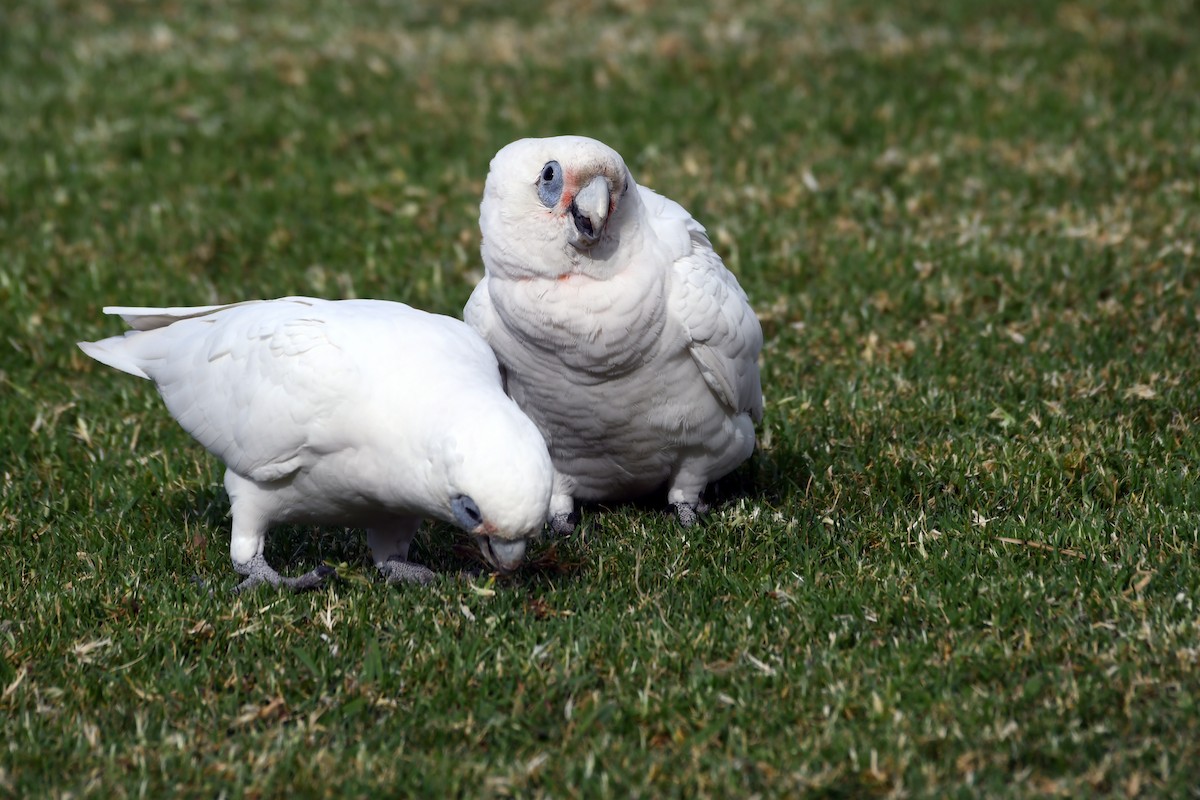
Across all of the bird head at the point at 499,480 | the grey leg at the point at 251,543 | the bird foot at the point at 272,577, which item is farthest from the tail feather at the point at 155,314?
the bird head at the point at 499,480

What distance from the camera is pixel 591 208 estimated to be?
416 centimetres

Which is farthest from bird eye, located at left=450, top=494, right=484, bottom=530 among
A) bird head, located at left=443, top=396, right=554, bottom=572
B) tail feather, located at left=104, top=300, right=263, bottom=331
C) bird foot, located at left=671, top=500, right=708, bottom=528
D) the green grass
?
tail feather, located at left=104, top=300, right=263, bottom=331

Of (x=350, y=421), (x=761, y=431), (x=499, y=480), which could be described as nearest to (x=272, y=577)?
(x=350, y=421)

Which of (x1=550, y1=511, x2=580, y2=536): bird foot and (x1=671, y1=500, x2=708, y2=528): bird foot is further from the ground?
(x1=671, y1=500, x2=708, y2=528): bird foot

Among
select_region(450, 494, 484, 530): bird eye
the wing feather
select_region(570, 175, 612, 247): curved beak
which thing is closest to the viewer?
select_region(450, 494, 484, 530): bird eye

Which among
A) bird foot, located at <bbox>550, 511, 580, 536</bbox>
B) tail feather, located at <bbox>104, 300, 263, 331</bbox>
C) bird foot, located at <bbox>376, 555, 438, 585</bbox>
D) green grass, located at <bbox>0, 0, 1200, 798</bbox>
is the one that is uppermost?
tail feather, located at <bbox>104, 300, 263, 331</bbox>

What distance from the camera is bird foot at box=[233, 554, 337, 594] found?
443 cm

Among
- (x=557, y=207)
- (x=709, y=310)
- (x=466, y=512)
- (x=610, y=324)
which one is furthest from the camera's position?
(x=709, y=310)

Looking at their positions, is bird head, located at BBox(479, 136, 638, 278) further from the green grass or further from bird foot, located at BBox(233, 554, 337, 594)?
bird foot, located at BBox(233, 554, 337, 594)

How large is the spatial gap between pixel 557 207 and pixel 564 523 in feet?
4.14

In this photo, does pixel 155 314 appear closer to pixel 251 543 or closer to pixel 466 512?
pixel 251 543

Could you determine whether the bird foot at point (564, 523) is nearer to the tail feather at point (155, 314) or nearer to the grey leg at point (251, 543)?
the grey leg at point (251, 543)

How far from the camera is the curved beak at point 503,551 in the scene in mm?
3750

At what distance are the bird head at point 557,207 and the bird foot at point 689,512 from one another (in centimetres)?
104
